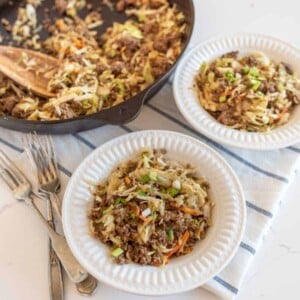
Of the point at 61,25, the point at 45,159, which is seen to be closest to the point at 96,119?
the point at 45,159

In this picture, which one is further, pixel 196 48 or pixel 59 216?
pixel 196 48

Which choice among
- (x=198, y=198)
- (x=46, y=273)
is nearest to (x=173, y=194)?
(x=198, y=198)

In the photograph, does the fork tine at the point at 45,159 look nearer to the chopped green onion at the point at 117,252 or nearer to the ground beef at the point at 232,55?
the chopped green onion at the point at 117,252

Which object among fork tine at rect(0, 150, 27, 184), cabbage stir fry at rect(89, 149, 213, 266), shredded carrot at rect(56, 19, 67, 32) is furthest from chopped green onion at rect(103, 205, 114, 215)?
shredded carrot at rect(56, 19, 67, 32)

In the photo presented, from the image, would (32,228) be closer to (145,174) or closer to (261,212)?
(145,174)

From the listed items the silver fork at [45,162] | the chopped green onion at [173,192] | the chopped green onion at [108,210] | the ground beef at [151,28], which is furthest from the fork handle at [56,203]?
the ground beef at [151,28]

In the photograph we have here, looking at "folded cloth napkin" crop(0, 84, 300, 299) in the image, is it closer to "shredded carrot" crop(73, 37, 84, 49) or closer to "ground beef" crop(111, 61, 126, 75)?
"ground beef" crop(111, 61, 126, 75)

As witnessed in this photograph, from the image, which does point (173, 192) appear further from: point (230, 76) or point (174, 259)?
point (230, 76)
